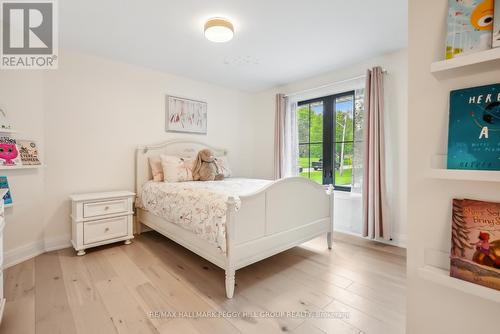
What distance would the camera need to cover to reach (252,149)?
4.66 m

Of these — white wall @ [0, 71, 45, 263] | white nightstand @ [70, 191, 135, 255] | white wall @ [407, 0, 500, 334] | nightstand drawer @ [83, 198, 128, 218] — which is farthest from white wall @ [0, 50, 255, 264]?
white wall @ [407, 0, 500, 334]

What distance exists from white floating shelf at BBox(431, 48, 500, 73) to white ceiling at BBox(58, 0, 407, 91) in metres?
1.59

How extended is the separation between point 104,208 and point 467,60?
3120mm

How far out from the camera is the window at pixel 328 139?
3.29 meters

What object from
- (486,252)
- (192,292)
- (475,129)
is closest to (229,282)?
(192,292)

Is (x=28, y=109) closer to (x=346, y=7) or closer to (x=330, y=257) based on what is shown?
(x=346, y=7)

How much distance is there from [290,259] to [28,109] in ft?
10.5

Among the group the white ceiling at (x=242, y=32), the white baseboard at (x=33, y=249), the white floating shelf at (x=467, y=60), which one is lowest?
the white baseboard at (x=33, y=249)

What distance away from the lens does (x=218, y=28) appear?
206 centimetres

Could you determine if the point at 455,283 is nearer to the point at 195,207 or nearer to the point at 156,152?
the point at 195,207

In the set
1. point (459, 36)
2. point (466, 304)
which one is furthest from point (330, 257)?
point (459, 36)

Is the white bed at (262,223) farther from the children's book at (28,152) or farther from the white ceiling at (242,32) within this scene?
the white ceiling at (242,32)

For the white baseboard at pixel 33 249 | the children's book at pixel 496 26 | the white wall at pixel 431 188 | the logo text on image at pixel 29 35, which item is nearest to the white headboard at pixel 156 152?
the white baseboard at pixel 33 249

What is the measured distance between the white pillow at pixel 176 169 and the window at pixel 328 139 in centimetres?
186
